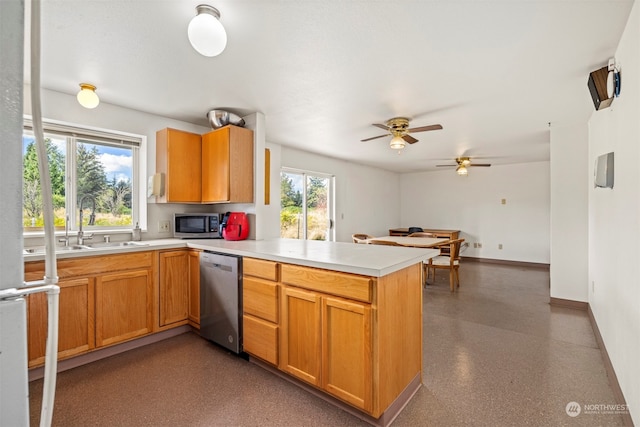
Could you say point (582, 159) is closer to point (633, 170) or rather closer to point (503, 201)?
point (633, 170)

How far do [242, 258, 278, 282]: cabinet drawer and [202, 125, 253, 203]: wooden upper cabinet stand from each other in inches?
38.5

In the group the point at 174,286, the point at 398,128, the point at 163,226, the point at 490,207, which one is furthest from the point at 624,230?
the point at 490,207

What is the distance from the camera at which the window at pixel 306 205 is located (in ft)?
16.9

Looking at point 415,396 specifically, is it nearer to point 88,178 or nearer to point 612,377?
point 612,377

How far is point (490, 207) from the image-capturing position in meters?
7.09

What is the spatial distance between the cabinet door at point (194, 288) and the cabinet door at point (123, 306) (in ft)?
1.13

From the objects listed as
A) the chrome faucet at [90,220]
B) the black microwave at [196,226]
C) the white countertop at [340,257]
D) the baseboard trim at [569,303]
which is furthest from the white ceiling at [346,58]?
the baseboard trim at [569,303]

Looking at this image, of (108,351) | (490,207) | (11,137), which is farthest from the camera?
(490,207)

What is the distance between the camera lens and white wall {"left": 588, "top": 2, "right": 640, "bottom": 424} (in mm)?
1536

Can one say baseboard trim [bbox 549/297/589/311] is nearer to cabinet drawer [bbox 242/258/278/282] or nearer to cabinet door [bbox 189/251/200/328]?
cabinet drawer [bbox 242/258/278/282]

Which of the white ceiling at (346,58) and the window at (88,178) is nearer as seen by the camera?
the white ceiling at (346,58)

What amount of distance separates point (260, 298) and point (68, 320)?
149 cm

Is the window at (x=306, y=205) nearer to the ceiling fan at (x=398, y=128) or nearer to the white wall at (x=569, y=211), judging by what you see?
the ceiling fan at (x=398, y=128)

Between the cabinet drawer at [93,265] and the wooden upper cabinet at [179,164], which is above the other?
the wooden upper cabinet at [179,164]
